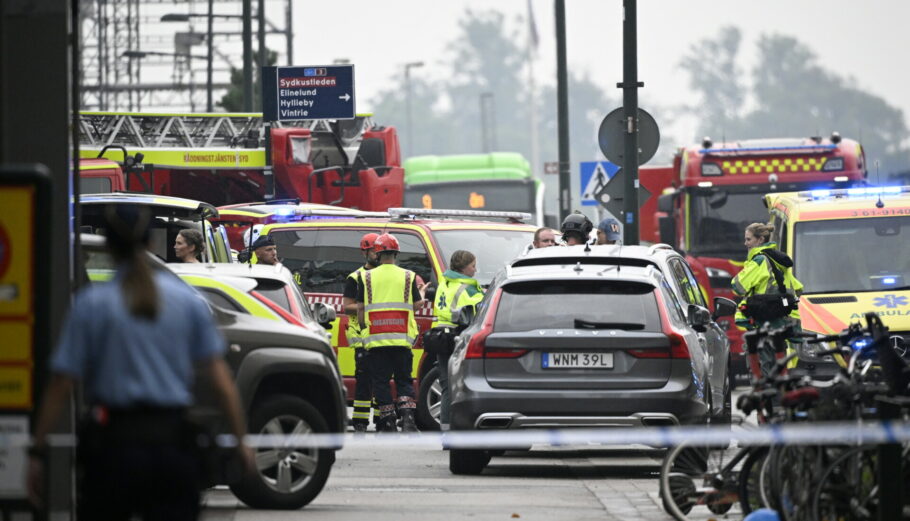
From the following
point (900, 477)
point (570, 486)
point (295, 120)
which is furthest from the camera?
point (295, 120)

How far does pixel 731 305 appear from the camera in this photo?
50.7 ft

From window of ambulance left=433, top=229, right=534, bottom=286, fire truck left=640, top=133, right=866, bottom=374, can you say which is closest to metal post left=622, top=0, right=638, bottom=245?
window of ambulance left=433, top=229, right=534, bottom=286

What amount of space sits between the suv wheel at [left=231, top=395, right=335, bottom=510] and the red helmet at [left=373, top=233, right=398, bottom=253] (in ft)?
16.4

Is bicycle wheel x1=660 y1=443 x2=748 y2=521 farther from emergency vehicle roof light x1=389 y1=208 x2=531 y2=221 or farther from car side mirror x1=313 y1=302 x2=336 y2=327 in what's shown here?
emergency vehicle roof light x1=389 y1=208 x2=531 y2=221

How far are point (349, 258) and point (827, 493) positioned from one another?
9.75m

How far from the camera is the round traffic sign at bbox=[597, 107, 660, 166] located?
2078 centimetres

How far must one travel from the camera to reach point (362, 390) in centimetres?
1673

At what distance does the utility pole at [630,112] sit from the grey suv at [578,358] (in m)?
7.15

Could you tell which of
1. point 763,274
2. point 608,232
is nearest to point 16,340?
point 763,274

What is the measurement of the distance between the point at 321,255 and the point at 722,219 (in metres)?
8.74

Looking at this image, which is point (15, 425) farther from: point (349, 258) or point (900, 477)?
point (349, 258)

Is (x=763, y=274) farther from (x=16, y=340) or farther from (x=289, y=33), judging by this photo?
(x=289, y=33)

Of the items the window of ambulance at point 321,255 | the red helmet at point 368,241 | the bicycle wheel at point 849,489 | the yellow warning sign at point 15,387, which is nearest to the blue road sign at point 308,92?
the window of ambulance at point 321,255

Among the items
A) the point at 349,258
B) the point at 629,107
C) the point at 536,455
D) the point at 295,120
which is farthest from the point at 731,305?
the point at 295,120
